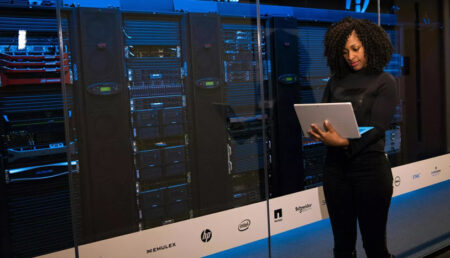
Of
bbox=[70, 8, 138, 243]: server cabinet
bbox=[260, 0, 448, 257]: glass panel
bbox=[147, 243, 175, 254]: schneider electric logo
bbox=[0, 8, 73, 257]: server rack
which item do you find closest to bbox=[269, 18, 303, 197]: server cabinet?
bbox=[260, 0, 448, 257]: glass panel

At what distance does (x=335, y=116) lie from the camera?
1.56 meters

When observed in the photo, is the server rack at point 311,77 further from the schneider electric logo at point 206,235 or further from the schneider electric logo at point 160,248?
the schneider electric logo at point 160,248

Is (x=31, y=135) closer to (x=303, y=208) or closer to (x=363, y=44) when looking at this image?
(x=363, y=44)

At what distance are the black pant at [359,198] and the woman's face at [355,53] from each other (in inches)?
15.7

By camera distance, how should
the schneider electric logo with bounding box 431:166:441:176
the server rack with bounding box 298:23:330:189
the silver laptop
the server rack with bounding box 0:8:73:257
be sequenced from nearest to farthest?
the silver laptop
the server rack with bounding box 0:8:73:257
the server rack with bounding box 298:23:330:189
the schneider electric logo with bounding box 431:166:441:176

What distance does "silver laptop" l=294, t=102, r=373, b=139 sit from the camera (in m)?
1.51

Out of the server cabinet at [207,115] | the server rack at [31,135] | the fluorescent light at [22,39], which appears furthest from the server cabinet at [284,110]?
the fluorescent light at [22,39]

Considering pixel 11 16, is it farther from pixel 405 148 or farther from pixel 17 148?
pixel 405 148

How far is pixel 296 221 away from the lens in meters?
2.63

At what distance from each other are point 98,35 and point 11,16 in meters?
0.41

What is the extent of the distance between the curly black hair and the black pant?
0.40 m

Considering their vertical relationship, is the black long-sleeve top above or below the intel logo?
above

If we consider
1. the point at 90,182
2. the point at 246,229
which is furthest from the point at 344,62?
the point at 90,182

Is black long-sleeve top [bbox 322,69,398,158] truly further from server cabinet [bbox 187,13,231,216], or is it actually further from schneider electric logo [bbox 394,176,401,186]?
schneider electric logo [bbox 394,176,401,186]
